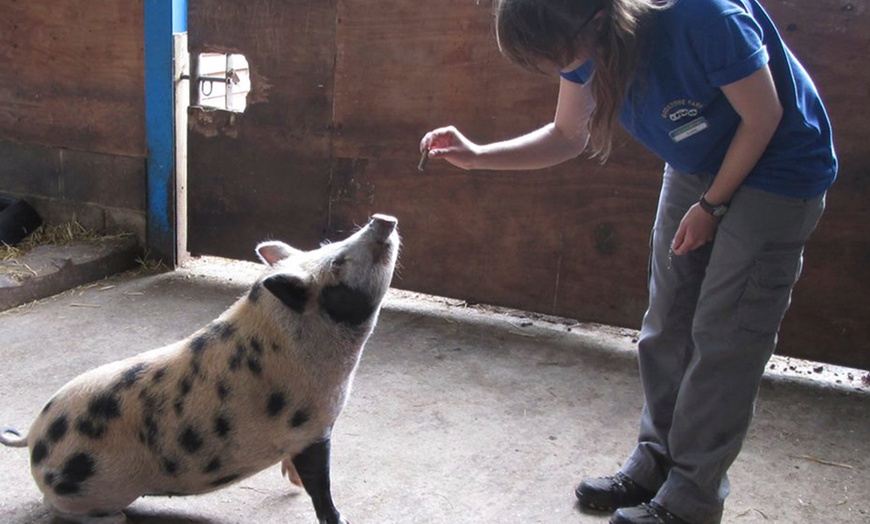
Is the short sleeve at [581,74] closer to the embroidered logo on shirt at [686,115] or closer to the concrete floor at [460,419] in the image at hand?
the embroidered logo on shirt at [686,115]

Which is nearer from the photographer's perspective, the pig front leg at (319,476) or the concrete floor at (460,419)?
the pig front leg at (319,476)

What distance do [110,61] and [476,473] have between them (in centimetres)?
351

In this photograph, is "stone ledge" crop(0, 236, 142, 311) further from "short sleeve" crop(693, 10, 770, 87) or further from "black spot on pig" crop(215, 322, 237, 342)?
"short sleeve" crop(693, 10, 770, 87)

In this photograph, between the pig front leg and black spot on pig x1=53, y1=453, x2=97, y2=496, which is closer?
black spot on pig x1=53, y1=453, x2=97, y2=496

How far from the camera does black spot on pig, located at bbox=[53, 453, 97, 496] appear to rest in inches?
91.7

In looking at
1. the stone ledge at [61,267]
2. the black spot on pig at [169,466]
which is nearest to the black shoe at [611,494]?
the black spot on pig at [169,466]

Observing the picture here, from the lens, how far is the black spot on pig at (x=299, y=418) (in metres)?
2.37

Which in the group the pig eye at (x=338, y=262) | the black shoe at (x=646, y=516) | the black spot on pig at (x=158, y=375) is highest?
A: the pig eye at (x=338, y=262)

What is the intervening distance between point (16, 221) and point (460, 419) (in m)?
3.39

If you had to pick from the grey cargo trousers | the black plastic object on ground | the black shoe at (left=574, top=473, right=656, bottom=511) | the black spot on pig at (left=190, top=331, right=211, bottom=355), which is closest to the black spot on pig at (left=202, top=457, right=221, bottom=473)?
the black spot on pig at (left=190, top=331, right=211, bottom=355)

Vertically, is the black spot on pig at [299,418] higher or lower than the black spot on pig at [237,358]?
lower

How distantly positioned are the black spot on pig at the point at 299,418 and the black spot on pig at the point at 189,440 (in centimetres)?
25

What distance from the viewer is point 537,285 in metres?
4.52

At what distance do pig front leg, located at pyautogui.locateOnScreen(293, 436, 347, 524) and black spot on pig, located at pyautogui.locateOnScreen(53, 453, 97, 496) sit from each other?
546mm
